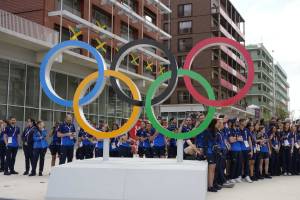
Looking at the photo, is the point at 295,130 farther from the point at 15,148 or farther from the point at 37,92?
the point at 37,92

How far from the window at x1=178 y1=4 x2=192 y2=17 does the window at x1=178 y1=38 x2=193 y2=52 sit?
3475mm

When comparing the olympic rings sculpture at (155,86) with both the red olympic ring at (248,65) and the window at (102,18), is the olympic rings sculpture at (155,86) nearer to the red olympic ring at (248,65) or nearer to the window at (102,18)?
the red olympic ring at (248,65)

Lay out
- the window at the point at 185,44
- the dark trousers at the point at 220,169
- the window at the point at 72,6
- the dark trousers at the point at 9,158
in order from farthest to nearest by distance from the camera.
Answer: the window at the point at 185,44 → the window at the point at 72,6 → the dark trousers at the point at 9,158 → the dark trousers at the point at 220,169

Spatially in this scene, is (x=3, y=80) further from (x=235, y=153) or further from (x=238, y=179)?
(x=238, y=179)

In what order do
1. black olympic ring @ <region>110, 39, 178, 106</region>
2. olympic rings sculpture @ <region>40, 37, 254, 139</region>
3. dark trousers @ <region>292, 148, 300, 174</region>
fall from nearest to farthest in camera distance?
olympic rings sculpture @ <region>40, 37, 254, 139</region> → black olympic ring @ <region>110, 39, 178, 106</region> → dark trousers @ <region>292, 148, 300, 174</region>

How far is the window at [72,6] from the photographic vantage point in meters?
26.6

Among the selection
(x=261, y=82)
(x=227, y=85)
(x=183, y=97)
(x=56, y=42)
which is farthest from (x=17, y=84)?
(x=261, y=82)

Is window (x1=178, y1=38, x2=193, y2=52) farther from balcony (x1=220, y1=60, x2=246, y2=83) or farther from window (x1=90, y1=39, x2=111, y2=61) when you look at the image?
window (x1=90, y1=39, x2=111, y2=61)

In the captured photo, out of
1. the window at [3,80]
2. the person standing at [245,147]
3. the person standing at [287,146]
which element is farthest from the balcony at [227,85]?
the person standing at [245,147]

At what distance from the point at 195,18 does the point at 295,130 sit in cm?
4033

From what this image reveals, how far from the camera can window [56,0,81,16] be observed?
87.2 ft

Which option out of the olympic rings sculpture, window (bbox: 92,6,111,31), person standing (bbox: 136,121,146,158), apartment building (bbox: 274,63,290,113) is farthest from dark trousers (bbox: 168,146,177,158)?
apartment building (bbox: 274,63,290,113)

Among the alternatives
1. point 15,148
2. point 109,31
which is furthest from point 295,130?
point 109,31

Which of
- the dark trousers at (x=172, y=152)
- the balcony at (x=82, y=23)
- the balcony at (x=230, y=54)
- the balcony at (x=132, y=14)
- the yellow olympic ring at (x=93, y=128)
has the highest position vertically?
the balcony at (x=230, y=54)
